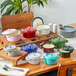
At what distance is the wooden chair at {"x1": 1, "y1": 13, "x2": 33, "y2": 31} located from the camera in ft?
9.09

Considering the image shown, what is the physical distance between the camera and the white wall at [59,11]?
4123 millimetres

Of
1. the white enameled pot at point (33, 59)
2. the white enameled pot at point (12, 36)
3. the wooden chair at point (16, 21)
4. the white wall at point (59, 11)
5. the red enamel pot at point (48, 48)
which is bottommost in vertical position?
the white enameled pot at point (33, 59)

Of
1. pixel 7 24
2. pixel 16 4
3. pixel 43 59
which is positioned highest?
pixel 16 4

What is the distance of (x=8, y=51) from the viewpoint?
1813mm

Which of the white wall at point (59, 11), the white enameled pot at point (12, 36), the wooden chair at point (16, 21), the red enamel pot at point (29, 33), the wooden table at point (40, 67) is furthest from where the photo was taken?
the white wall at point (59, 11)

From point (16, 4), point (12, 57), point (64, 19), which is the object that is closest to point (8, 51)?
point (12, 57)

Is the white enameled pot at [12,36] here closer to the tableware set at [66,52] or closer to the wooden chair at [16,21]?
the tableware set at [66,52]

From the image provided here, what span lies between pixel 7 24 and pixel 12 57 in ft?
3.60

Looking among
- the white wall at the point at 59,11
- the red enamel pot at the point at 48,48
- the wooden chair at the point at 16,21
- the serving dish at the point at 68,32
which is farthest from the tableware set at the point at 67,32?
the white wall at the point at 59,11

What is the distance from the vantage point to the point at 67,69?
1510 mm

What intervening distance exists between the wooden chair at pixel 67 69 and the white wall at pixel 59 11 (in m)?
2.71

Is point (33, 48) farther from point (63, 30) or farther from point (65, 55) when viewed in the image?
point (63, 30)

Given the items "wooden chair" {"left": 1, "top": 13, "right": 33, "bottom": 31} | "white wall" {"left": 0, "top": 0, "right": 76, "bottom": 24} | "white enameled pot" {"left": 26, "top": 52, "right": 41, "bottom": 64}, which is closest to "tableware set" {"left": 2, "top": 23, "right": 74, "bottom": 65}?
"white enameled pot" {"left": 26, "top": 52, "right": 41, "bottom": 64}

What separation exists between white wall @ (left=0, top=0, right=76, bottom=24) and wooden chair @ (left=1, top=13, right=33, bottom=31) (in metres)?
1.42
